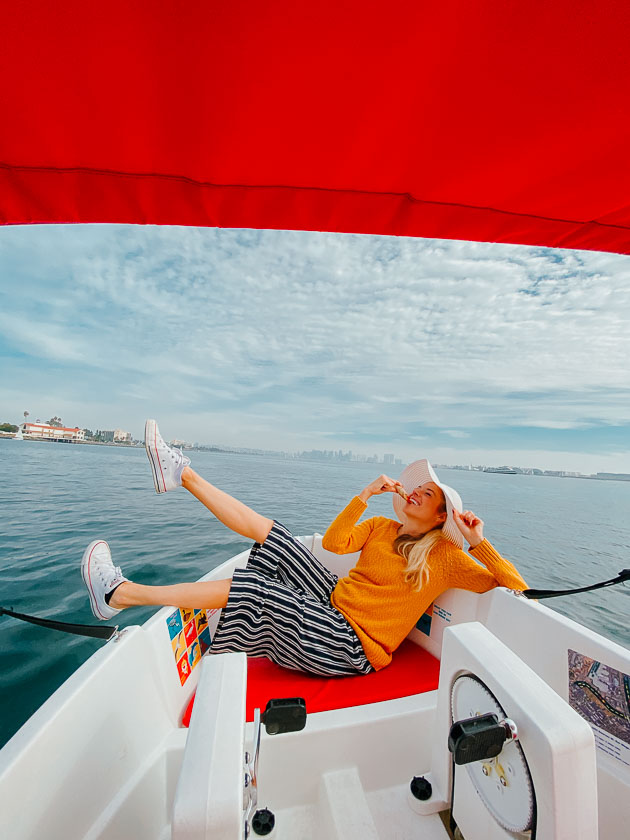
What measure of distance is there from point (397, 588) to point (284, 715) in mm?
955

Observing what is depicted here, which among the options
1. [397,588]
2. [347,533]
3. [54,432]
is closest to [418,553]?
[397,588]

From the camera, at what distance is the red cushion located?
147 cm

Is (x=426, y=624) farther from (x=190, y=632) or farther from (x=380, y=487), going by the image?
(x=190, y=632)

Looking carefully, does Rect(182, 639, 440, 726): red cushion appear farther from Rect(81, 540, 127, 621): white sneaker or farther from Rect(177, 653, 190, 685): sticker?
Rect(81, 540, 127, 621): white sneaker

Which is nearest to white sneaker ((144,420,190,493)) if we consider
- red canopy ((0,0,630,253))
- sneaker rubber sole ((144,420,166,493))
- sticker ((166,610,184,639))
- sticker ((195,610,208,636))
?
sneaker rubber sole ((144,420,166,493))

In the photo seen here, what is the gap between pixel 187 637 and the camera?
70.0 inches

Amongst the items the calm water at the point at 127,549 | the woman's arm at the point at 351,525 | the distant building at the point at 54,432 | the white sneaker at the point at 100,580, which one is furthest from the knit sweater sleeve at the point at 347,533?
the distant building at the point at 54,432

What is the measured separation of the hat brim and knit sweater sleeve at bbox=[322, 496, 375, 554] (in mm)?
212

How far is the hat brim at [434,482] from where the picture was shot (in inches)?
70.0

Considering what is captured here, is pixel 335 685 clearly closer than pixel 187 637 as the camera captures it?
Yes

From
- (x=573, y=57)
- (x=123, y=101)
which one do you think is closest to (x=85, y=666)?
(x=123, y=101)

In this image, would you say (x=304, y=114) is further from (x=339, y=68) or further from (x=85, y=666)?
(x=85, y=666)

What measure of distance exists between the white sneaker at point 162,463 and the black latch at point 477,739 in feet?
4.95

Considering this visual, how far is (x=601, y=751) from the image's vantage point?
119cm
